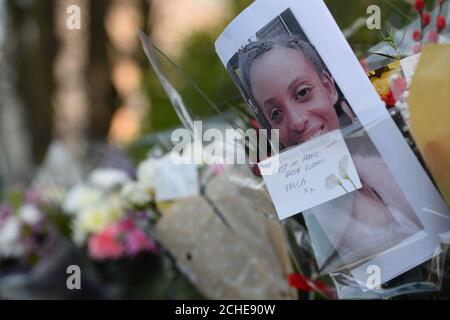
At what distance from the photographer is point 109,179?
67.6 inches

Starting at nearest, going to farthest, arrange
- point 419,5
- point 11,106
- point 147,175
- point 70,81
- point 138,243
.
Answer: point 419,5
point 147,175
point 138,243
point 70,81
point 11,106

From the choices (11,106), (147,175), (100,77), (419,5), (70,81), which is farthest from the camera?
(11,106)

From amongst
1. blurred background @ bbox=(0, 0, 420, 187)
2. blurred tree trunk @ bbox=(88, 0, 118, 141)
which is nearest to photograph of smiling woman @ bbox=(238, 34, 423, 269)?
blurred background @ bbox=(0, 0, 420, 187)

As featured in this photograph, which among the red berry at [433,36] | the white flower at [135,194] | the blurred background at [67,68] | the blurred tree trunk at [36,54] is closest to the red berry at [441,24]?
the red berry at [433,36]

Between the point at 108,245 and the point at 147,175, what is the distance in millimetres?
278

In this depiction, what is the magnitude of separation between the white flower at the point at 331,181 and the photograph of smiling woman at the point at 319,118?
1.1 inches

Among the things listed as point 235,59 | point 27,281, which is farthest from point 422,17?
point 27,281

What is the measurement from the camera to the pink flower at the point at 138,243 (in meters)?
1.60

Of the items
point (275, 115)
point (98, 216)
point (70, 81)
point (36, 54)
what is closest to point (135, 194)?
point (98, 216)

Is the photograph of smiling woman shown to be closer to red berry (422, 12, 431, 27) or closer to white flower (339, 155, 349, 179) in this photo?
white flower (339, 155, 349, 179)

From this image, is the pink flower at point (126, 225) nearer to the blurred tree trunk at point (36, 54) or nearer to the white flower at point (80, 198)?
the white flower at point (80, 198)

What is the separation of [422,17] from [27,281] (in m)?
1.24

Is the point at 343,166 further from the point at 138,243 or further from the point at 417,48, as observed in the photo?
the point at 138,243
